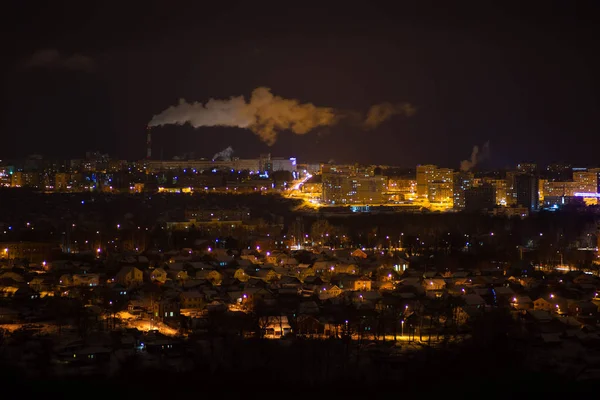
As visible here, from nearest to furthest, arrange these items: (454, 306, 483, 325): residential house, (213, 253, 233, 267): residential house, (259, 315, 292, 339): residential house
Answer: (259, 315, 292, 339): residential house < (454, 306, 483, 325): residential house < (213, 253, 233, 267): residential house

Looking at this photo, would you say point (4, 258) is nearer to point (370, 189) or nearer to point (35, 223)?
point (35, 223)

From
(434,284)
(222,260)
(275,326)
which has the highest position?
(222,260)

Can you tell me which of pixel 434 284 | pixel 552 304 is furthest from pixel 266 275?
pixel 552 304

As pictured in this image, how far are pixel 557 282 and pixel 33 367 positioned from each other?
17.7 feet

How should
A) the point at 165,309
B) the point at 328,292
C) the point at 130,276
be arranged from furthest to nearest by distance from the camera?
the point at 130,276, the point at 328,292, the point at 165,309

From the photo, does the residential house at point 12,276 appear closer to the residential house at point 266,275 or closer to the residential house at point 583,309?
the residential house at point 266,275

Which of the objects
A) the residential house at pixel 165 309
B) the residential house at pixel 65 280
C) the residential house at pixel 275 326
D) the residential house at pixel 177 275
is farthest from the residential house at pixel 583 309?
the residential house at pixel 65 280

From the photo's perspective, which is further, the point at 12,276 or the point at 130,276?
the point at 130,276

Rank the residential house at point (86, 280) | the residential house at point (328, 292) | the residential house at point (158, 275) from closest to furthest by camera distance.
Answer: the residential house at point (328, 292) < the residential house at point (86, 280) < the residential house at point (158, 275)

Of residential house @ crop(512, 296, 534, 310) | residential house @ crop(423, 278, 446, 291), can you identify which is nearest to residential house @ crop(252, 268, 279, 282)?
residential house @ crop(423, 278, 446, 291)

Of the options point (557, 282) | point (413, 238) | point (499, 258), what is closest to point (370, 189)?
point (413, 238)

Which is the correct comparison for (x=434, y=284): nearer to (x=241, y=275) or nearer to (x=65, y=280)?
(x=241, y=275)

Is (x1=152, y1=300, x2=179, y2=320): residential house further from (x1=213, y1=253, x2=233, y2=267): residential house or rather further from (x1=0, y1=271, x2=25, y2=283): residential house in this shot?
(x1=213, y1=253, x2=233, y2=267): residential house

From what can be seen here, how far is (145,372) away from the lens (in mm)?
5414
